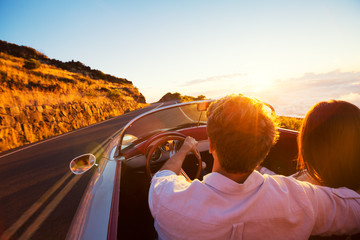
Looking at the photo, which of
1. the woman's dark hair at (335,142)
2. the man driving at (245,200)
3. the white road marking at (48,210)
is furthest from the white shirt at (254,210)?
the white road marking at (48,210)

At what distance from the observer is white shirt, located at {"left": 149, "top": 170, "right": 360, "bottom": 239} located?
2.95ft

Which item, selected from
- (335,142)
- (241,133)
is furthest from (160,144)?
(335,142)

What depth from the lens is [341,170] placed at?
3.86 feet

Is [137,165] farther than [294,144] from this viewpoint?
Yes

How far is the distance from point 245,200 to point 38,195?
5113mm

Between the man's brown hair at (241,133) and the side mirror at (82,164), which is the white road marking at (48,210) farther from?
the man's brown hair at (241,133)

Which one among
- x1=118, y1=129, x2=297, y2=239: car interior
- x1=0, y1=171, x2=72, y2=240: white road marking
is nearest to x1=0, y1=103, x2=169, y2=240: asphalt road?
x1=0, y1=171, x2=72, y2=240: white road marking

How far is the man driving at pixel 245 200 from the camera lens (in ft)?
2.97

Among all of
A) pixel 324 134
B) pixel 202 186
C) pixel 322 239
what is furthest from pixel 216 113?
pixel 322 239

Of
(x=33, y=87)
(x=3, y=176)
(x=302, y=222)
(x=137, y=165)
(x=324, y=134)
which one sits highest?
(x=33, y=87)

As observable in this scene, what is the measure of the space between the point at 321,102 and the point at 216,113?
32.9 inches

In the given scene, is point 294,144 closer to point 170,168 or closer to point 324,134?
point 324,134

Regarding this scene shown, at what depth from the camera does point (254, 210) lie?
35.3 inches

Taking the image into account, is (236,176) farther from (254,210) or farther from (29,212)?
(29,212)
